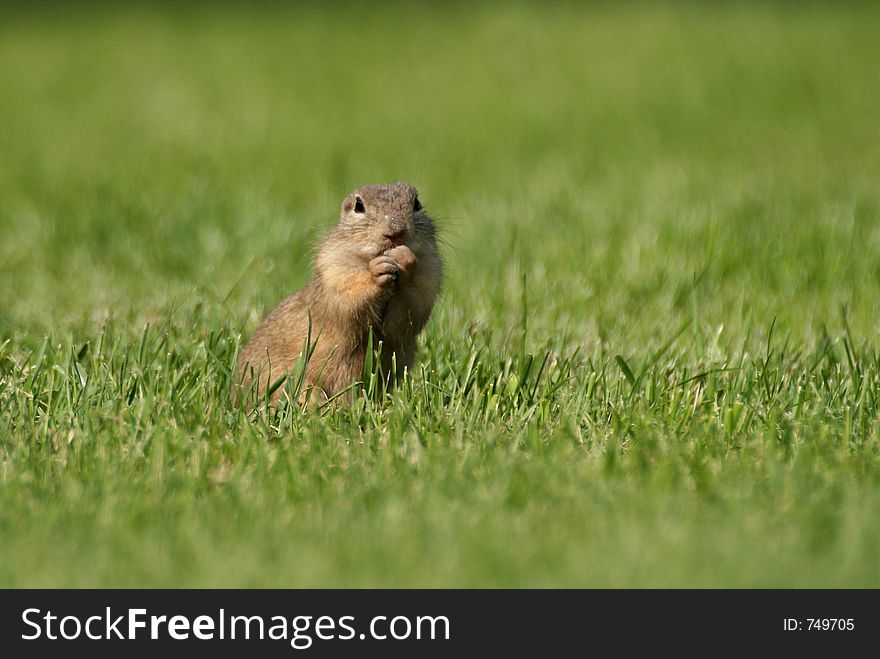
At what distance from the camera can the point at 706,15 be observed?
55.1ft

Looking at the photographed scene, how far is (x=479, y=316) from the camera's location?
20.3ft

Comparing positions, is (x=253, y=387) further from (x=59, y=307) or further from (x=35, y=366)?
(x=59, y=307)

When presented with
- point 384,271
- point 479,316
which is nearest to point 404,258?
point 384,271

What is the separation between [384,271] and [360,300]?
15 cm

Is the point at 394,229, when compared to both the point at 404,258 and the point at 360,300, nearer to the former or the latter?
the point at 404,258

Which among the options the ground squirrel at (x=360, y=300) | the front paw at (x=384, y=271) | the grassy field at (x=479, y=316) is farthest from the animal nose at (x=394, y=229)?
the grassy field at (x=479, y=316)

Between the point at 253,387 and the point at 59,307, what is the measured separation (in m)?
2.25

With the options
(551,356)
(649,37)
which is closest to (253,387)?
(551,356)

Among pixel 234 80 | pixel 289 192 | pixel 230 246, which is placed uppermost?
pixel 234 80

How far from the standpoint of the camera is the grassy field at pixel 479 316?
11.7 feet

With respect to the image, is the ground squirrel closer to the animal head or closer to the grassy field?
the animal head

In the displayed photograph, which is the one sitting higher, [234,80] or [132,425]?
[234,80]

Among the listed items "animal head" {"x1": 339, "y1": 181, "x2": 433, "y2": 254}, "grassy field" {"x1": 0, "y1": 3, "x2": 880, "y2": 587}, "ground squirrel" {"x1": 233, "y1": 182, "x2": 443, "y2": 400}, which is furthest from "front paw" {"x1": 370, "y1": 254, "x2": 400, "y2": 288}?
"grassy field" {"x1": 0, "y1": 3, "x2": 880, "y2": 587}

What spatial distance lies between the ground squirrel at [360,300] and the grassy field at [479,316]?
0.20 m
